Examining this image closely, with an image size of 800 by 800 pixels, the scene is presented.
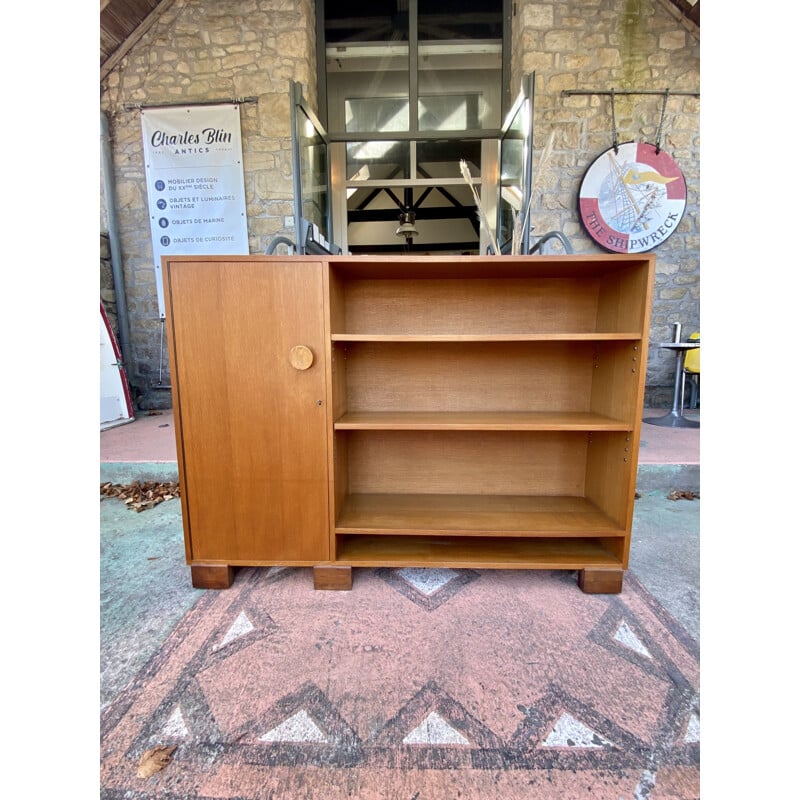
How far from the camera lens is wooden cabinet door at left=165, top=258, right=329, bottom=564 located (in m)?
1.34

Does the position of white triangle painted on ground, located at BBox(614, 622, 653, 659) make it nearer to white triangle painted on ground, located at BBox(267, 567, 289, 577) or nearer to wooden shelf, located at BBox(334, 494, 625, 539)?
wooden shelf, located at BBox(334, 494, 625, 539)

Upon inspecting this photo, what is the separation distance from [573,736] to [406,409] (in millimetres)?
1204

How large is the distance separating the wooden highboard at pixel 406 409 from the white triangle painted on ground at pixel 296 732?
53cm

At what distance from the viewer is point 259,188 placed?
141 inches

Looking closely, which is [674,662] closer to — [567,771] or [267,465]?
[567,771]

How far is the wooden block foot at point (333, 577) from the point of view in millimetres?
1477

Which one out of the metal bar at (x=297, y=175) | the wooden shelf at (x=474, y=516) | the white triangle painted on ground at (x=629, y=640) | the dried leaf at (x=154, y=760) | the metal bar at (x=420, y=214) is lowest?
the white triangle painted on ground at (x=629, y=640)

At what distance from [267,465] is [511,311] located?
48.2 inches

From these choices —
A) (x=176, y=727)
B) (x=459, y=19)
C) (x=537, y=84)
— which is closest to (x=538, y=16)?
(x=537, y=84)

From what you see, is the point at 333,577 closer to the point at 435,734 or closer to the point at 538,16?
the point at 435,734

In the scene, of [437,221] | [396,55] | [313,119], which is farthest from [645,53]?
[437,221]

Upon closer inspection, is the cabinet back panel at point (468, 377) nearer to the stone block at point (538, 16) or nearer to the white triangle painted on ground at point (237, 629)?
the white triangle painted on ground at point (237, 629)

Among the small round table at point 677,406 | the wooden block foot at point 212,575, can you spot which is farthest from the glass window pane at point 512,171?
the wooden block foot at point 212,575

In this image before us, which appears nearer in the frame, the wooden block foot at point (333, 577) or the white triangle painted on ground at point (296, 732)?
the white triangle painted on ground at point (296, 732)
